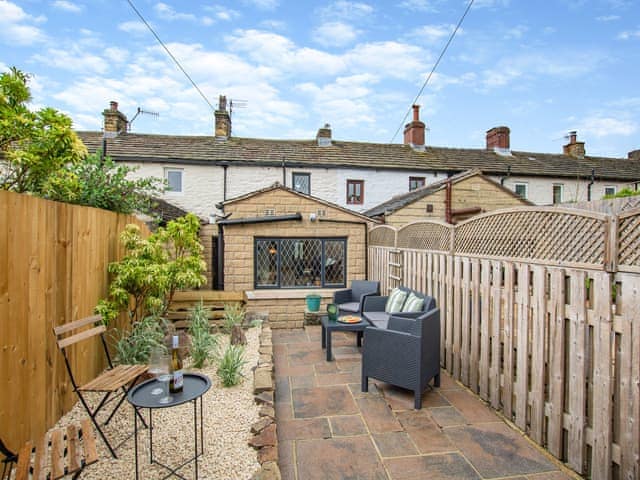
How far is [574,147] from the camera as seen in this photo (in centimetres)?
1627

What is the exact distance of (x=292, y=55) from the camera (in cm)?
841

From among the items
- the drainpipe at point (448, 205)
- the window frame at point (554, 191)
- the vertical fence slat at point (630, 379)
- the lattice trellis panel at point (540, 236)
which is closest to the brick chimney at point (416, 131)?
the drainpipe at point (448, 205)

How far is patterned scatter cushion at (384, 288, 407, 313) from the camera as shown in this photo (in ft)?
17.2

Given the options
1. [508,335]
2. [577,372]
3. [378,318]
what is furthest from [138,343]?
[577,372]

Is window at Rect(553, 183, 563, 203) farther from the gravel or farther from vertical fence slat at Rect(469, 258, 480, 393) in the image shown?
the gravel

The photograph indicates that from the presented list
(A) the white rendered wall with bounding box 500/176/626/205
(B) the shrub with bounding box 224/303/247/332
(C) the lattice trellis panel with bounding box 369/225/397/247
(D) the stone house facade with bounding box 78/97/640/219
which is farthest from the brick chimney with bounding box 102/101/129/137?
(A) the white rendered wall with bounding box 500/176/626/205

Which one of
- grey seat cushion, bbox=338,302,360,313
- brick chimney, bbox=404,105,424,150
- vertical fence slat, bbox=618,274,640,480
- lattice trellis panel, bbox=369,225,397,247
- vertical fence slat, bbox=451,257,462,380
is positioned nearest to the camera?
vertical fence slat, bbox=618,274,640,480

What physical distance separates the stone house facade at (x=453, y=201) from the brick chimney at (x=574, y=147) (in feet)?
28.2

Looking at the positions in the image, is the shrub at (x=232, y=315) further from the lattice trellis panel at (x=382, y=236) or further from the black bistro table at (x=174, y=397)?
the lattice trellis panel at (x=382, y=236)

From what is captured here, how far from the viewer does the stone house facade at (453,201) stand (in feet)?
33.0

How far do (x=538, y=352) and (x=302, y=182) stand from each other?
10.2 metres

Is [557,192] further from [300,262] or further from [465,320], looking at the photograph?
[465,320]

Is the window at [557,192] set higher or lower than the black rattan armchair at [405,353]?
higher

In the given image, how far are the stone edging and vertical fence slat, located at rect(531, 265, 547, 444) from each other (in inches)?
92.6
